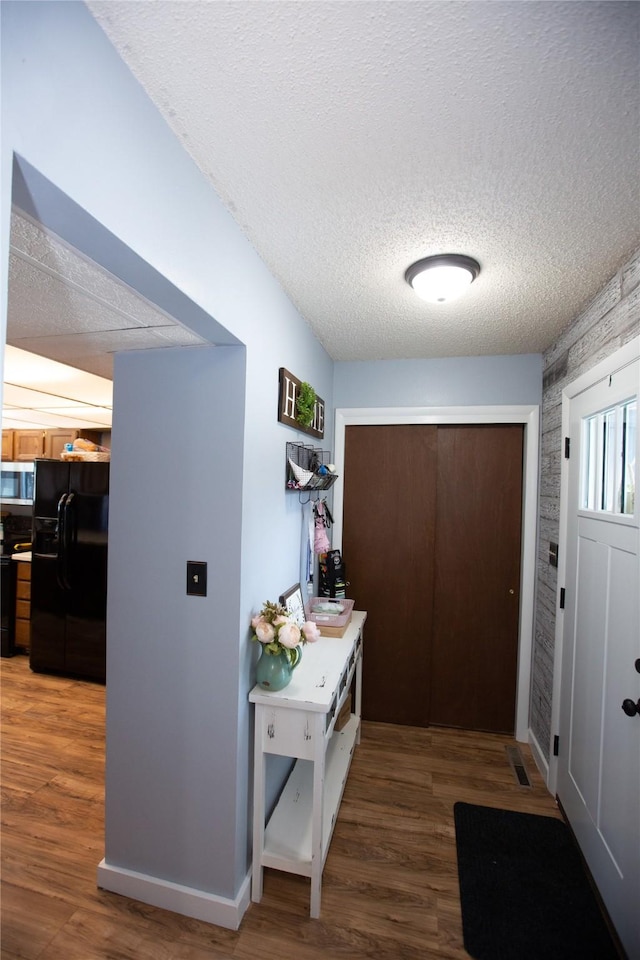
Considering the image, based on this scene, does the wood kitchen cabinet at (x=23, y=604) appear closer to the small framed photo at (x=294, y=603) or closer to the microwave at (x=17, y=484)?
the microwave at (x=17, y=484)

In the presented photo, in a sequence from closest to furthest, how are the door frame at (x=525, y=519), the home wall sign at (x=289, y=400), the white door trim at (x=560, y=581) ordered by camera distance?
the home wall sign at (x=289, y=400) < the white door trim at (x=560, y=581) < the door frame at (x=525, y=519)

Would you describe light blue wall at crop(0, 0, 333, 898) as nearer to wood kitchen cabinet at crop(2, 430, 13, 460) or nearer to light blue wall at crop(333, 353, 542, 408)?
light blue wall at crop(333, 353, 542, 408)

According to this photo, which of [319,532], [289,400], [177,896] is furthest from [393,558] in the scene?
[177,896]

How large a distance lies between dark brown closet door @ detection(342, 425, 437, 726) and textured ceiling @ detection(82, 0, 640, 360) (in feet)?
4.66

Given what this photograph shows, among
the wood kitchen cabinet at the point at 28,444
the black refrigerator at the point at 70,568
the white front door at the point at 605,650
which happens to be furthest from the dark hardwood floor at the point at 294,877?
the wood kitchen cabinet at the point at 28,444

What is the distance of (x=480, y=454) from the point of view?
9.85 feet

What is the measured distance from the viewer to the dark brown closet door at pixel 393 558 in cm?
304

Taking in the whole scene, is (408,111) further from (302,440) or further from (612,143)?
(302,440)

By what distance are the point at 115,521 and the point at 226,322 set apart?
0.91 metres

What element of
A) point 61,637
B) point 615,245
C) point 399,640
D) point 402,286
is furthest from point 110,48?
point 61,637

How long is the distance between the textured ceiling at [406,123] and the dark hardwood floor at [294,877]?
8.20ft

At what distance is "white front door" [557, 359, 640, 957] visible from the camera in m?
1.58

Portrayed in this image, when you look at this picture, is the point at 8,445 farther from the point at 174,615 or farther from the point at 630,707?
the point at 630,707

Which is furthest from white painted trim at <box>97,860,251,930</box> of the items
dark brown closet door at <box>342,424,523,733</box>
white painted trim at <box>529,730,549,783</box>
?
white painted trim at <box>529,730,549,783</box>
